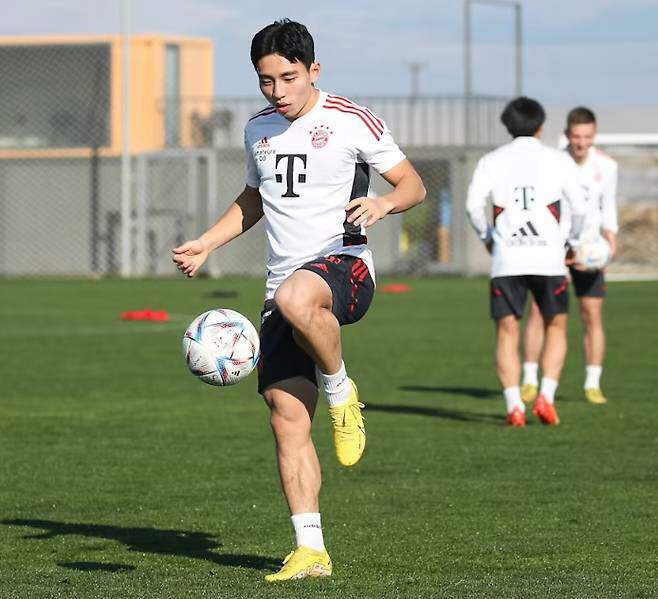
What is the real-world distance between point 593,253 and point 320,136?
6.42m

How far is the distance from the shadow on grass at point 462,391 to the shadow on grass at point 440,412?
907 millimetres

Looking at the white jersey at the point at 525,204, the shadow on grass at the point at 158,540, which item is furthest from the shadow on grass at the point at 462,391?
the shadow on grass at the point at 158,540

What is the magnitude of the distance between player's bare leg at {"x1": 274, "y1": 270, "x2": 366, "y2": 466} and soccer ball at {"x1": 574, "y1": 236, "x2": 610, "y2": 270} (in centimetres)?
621

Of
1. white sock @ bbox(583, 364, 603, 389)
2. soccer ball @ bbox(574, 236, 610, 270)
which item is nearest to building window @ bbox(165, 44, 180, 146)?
white sock @ bbox(583, 364, 603, 389)

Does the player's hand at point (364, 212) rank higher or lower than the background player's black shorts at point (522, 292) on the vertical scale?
higher

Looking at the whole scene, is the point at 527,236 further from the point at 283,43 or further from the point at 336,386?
the point at 283,43

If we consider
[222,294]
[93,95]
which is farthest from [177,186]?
[222,294]

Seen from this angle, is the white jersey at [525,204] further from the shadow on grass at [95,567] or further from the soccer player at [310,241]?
the shadow on grass at [95,567]

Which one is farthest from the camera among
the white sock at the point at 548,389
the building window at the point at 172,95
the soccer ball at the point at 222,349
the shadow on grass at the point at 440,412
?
the building window at the point at 172,95

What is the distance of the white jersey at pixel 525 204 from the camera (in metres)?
10.4

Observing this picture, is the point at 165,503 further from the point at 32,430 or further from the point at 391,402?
the point at 391,402

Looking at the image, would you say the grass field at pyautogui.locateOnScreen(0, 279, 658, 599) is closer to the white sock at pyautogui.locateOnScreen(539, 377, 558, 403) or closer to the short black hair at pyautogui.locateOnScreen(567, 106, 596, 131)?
the white sock at pyautogui.locateOnScreen(539, 377, 558, 403)

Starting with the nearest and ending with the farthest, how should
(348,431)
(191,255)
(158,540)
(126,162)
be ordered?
(348,431) < (191,255) < (158,540) < (126,162)

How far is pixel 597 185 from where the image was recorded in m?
12.1
